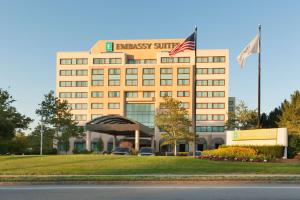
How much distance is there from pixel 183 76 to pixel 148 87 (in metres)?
8.86

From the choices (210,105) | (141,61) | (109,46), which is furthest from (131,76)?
(210,105)

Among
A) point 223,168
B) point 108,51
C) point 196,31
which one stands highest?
point 108,51

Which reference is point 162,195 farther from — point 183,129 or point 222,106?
point 222,106

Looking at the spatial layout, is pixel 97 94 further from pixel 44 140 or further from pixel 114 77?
pixel 44 140

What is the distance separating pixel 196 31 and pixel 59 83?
79.2m

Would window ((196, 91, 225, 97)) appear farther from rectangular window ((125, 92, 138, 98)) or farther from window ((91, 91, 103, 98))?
window ((91, 91, 103, 98))

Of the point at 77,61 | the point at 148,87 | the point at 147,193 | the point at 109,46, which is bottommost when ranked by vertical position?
the point at 147,193

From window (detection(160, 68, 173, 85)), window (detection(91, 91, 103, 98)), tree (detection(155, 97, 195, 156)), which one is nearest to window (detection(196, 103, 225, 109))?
window (detection(160, 68, 173, 85))

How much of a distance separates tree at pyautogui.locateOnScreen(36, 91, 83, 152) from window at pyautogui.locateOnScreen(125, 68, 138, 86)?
1523 inches

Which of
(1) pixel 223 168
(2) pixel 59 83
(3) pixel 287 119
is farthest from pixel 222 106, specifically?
(1) pixel 223 168

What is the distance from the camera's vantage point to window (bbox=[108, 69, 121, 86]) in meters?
102

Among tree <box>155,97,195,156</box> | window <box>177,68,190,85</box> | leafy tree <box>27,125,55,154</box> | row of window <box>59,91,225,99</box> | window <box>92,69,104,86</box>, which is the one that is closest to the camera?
leafy tree <box>27,125,55,154</box>

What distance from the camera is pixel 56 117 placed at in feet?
202

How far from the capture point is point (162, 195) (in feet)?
39.9
